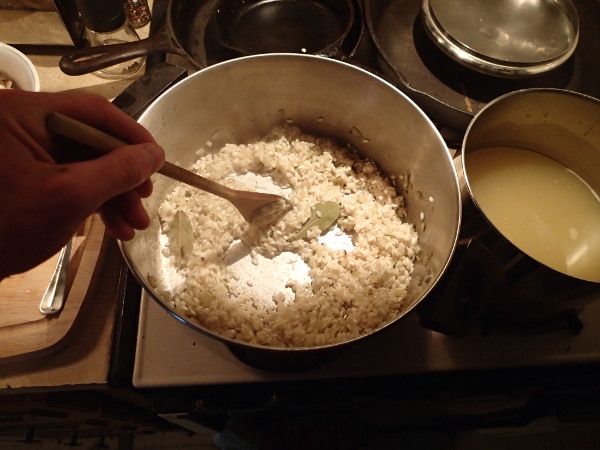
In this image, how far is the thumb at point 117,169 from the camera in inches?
22.6

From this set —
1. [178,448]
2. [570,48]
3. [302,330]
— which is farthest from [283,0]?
[178,448]

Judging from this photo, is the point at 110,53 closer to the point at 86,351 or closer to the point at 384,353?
the point at 86,351

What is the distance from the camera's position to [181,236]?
106 centimetres

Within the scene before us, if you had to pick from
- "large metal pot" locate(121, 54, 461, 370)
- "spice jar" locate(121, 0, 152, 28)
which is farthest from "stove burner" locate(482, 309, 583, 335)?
"spice jar" locate(121, 0, 152, 28)

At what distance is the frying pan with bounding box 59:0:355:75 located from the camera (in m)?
1.08

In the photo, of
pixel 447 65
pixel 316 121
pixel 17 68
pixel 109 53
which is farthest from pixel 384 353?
pixel 17 68

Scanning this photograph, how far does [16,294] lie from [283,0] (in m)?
1.07

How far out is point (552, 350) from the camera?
94 cm

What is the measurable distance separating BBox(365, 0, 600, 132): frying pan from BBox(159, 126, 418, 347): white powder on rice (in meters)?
0.28

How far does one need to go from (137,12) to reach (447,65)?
3.04 feet

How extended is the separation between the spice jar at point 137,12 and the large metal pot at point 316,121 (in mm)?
472

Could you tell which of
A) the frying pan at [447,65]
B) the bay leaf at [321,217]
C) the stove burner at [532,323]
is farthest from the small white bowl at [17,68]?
the stove burner at [532,323]

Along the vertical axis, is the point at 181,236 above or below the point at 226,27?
below

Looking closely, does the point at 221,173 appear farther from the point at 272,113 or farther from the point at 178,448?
the point at 178,448
